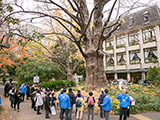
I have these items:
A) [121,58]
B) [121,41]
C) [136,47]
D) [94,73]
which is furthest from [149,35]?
[94,73]

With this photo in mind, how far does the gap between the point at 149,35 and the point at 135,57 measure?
5.13 m

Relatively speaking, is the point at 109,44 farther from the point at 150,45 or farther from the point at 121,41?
the point at 150,45

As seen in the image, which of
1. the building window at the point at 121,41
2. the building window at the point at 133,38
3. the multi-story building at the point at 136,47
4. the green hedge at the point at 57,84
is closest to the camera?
the green hedge at the point at 57,84

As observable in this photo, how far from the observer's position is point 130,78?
90.9 ft

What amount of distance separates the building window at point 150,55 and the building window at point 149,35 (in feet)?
6.28

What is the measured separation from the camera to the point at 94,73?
38.3ft

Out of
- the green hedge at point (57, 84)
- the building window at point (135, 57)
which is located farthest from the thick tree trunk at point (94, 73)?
the building window at point (135, 57)

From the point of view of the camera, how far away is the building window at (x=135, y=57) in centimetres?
2654

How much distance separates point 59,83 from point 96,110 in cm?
796

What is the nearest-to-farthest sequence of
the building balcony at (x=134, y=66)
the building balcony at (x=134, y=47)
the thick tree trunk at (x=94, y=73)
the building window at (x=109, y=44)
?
the thick tree trunk at (x=94, y=73) < the building balcony at (x=134, y=66) < the building balcony at (x=134, y=47) < the building window at (x=109, y=44)

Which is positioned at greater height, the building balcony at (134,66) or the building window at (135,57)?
the building window at (135,57)

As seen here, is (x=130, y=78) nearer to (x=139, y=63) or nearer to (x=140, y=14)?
(x=139, y=63)

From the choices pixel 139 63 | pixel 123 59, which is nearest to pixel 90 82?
pixel 139 63

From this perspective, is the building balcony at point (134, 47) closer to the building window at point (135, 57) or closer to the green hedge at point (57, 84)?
the building window at point (135, 57)
